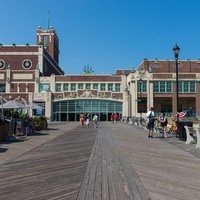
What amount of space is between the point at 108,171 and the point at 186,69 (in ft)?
190

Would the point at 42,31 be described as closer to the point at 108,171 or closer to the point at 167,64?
the point at 167,64

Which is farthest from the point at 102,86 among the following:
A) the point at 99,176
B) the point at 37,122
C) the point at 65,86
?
the point at 99,176

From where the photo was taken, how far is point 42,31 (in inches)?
3819

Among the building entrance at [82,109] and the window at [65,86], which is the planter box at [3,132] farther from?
the window at [65,86]

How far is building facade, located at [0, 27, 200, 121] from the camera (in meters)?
56.3

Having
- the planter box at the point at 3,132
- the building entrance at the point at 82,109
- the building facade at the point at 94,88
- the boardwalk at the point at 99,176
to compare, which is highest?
the building facade at the point at 94,88

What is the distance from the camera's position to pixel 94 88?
61.3 meters

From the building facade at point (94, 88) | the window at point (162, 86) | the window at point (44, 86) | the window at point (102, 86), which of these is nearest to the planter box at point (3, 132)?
the building facade at point (94, 88)

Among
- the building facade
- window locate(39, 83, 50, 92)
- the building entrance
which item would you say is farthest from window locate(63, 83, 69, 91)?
window locate(39, 83, 50, 92)

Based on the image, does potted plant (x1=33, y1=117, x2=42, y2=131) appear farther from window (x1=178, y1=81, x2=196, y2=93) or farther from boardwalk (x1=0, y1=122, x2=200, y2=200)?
window (x1=178, y1=81, x2=196, y2=93)

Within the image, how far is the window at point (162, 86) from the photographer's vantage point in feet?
185

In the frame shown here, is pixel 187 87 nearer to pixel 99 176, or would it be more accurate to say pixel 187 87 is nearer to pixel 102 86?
pixel 102 86

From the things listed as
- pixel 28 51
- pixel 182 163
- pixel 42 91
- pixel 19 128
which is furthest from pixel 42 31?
pixel 182 163

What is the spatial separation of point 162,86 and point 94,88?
13700mm
